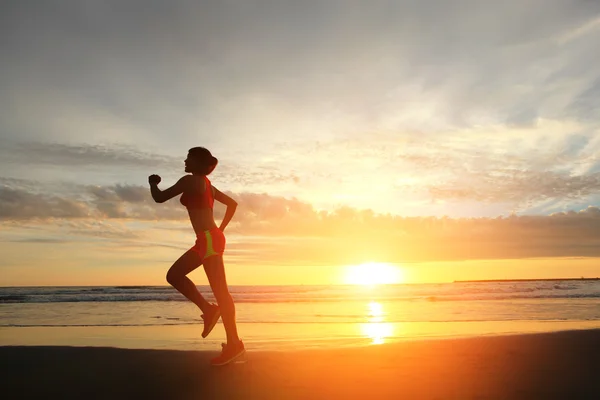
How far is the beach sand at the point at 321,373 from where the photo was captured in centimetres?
419

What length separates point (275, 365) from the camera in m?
→ 5.55

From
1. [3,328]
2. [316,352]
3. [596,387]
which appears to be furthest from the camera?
[3,328]

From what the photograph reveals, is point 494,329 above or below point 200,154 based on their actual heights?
below

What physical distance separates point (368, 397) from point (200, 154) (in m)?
3.18

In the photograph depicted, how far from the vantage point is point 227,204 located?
19.8 feet

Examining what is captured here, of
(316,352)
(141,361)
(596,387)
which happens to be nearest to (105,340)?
(141,361)

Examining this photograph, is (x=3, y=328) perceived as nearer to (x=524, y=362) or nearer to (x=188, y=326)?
(x=188, y=326)

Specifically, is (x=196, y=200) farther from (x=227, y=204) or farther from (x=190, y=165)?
(x=227, y=204)

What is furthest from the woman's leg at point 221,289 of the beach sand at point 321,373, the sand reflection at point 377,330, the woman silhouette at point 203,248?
the sand reflection at point 377,330

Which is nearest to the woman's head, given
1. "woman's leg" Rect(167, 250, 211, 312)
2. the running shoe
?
"woman's leg" Rect(167, 250, 211, 312)

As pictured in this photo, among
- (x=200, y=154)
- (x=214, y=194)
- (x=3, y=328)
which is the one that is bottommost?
(x=3, y=328)

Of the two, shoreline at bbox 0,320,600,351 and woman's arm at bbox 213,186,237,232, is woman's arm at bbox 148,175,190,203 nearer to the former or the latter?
woman's arm at bbox 213,186,237,232

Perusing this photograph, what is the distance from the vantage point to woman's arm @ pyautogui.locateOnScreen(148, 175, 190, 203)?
203 inches

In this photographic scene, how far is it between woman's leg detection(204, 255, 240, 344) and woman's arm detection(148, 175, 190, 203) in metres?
0.84
